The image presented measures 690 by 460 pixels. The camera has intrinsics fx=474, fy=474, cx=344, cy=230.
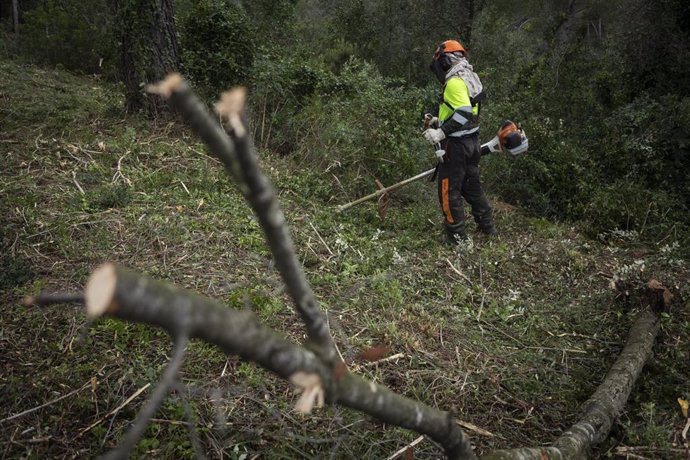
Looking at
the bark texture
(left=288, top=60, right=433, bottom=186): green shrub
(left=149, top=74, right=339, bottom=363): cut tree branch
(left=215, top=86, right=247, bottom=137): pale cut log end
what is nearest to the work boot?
(left=288, top=60, right=433, bottom=186): green shrub

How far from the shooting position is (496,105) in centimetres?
854

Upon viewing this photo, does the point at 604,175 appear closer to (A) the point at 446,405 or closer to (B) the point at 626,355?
(B) the point at 626,355

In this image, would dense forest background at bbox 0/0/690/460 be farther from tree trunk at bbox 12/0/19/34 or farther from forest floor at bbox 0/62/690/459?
tree trunk at bbox 12/0/19/34

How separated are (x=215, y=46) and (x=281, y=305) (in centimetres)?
496

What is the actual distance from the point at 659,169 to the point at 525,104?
2612 millimetres

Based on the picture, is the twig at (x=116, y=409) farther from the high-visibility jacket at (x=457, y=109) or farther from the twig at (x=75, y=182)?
the high-visibility jacket at (x=457, y=109)

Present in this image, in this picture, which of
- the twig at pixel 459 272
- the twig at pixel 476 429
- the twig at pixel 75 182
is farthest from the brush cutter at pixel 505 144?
the twig at pixel 476 429

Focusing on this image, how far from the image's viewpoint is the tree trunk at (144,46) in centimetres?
598

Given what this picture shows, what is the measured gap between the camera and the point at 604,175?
7578mm

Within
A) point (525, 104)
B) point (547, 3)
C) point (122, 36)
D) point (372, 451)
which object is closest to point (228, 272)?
point (372, 451)

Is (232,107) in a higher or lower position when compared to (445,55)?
lower

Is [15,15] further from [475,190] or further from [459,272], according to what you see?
[459,272]

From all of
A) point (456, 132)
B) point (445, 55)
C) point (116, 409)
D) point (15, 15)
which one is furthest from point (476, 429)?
point (15, 15)

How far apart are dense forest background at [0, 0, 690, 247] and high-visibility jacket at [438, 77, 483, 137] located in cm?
138
